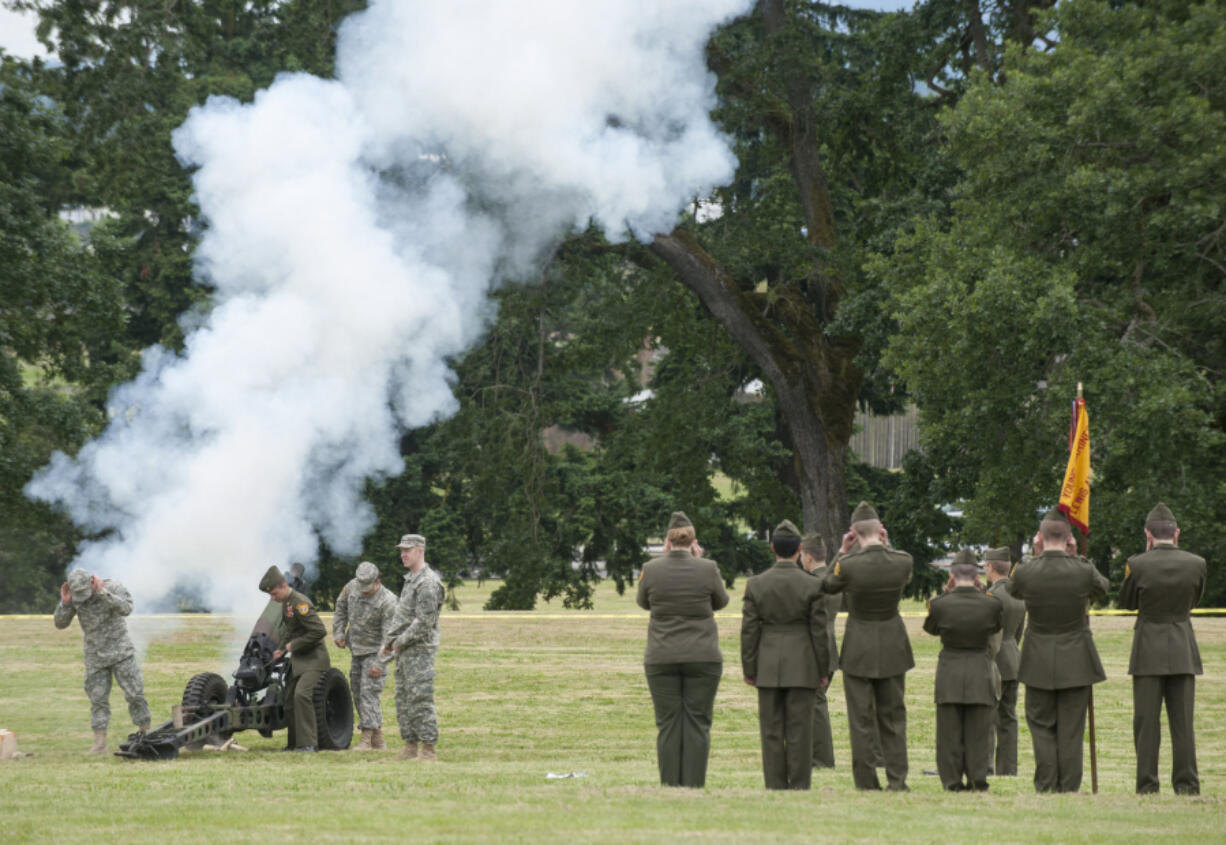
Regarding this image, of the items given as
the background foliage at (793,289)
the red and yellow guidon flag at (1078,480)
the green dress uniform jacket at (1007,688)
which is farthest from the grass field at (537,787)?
the background foliage at (793,289)

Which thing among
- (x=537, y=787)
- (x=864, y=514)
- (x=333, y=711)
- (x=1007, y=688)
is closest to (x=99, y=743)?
(x=333, y=711)

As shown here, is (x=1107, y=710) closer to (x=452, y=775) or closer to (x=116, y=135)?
(x=452, y=775)

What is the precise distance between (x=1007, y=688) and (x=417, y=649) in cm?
472

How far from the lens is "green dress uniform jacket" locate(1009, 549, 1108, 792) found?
1025cm

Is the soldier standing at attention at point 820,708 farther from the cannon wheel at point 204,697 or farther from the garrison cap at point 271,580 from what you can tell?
the cannon wheel at point 204,697

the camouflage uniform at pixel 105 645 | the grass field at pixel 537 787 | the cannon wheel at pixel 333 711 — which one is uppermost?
the camouflage uniform at pixel 105 645

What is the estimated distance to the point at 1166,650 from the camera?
1046 cm

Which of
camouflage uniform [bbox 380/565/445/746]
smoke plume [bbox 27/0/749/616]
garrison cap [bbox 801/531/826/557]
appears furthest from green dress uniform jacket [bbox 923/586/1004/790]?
smoke plume [bbox 27/0/749/616]

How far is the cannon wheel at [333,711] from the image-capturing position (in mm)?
13602

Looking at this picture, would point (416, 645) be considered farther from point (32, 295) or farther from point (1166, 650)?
point (32, 295)

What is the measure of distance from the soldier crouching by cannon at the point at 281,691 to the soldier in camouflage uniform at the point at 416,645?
1.26 metres

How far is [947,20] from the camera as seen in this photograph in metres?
28.9

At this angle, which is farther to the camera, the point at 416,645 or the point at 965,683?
the point at 416,645

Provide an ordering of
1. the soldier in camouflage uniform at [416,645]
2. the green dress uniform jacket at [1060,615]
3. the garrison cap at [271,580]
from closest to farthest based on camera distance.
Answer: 1. the green dress uniform jacket at [1060,615]
2. the soldier in camouflage uniform at [416,645]
3. the garrison cap at [271,580]
